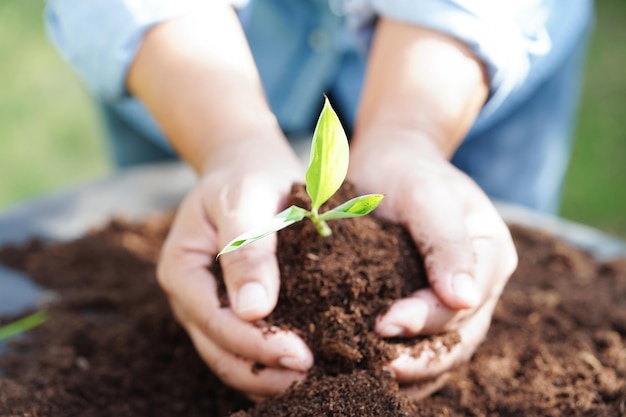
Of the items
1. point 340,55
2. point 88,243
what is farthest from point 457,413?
point 340,55

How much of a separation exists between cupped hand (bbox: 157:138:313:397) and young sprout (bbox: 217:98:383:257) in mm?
86

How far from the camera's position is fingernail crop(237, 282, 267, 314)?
0.77 metres

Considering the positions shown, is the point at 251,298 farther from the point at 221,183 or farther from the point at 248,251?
the point at 221,183

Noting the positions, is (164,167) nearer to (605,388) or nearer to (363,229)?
(363,229)

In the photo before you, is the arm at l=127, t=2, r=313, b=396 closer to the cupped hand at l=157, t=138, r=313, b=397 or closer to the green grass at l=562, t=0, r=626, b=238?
the cupped hand at l=157, t=138, r=313, b=397

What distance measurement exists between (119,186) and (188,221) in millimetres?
802

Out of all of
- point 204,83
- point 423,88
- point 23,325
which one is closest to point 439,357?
point 423,88

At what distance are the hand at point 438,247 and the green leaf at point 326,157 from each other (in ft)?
0.53

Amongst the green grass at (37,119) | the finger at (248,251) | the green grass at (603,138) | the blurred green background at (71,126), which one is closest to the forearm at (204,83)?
the finger at (248,251)

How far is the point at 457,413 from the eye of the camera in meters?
0.85

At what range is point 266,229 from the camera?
0.68 metres

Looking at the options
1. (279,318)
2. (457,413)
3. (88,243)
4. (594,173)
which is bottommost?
(594,173)

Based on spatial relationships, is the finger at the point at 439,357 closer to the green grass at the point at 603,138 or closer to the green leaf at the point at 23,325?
the green leaf at the point at 23,325

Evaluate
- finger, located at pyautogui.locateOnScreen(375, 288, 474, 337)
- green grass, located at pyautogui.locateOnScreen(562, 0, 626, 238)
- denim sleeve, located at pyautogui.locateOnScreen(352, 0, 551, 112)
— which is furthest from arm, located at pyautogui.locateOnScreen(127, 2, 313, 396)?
green grass, located at pyautogui.locateOnScreen(562, 0, 626, 238)
